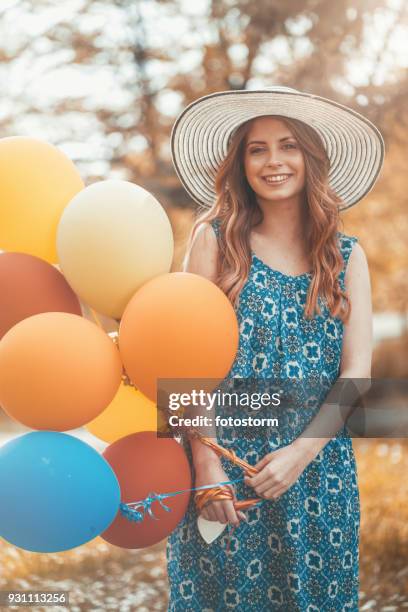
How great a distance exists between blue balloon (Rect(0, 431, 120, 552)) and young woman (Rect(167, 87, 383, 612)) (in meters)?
0.32

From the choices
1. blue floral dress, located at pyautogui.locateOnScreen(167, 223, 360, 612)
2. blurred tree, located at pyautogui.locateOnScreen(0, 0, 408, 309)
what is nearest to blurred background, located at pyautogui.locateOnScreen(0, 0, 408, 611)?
A: blurred tree, located at pyautogui.locateOnScreen(0, 0, 408, 309)

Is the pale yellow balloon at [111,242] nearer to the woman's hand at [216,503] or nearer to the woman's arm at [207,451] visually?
the woman's arm at [207,451]

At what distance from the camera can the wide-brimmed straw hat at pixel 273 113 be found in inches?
75.5

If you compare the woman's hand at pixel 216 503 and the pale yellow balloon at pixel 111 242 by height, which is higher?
the pale yellow balloon at pixel 111 242

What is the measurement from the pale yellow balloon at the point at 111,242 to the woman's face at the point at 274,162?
35cm

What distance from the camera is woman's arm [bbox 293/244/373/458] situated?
6.07 feet

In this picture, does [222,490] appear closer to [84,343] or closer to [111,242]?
[84,343]

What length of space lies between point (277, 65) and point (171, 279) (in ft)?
12.6

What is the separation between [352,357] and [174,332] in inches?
21.8

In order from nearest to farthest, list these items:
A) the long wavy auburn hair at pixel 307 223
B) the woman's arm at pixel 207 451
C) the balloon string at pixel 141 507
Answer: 1. the balloon string at pixel 141 507
2. the woman's arm at pixel 207 451
3. the long wavy auburn hair at pixel 307 223

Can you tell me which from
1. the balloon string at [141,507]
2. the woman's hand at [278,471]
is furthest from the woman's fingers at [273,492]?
the balloon string at [141,507]

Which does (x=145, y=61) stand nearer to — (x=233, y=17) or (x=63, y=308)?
(x=233, y=17)

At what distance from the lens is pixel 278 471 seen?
1.79 m

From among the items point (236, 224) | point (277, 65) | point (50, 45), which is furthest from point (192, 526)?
point (50, 45)
